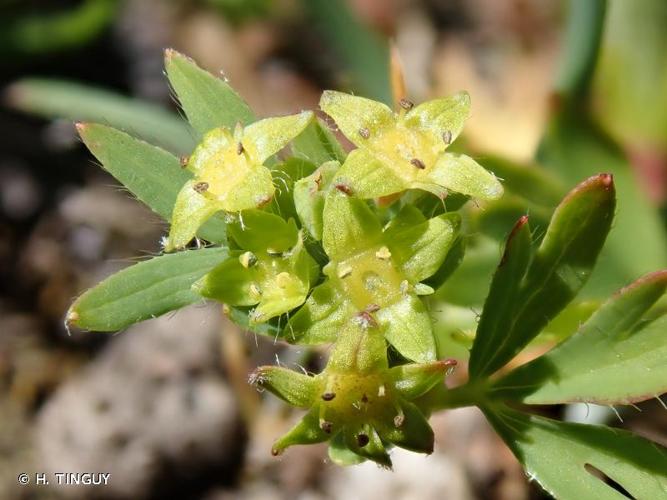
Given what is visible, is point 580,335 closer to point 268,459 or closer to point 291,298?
point 291,298

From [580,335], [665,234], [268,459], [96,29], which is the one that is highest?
[580,335]

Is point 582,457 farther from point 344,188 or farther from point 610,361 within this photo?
point 344,188

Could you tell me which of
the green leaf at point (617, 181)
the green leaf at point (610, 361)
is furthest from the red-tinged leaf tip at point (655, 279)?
the green leaf at point (617, 181)

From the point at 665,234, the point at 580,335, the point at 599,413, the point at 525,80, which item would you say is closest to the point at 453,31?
the point at 525,80

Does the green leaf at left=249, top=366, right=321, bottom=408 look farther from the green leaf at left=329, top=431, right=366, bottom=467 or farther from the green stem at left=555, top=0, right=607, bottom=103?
the green stem at left=555, top=0, right=607, bottom=103

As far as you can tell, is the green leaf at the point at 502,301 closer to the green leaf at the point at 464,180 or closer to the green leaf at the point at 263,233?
the green leaf at the point at 464,180
